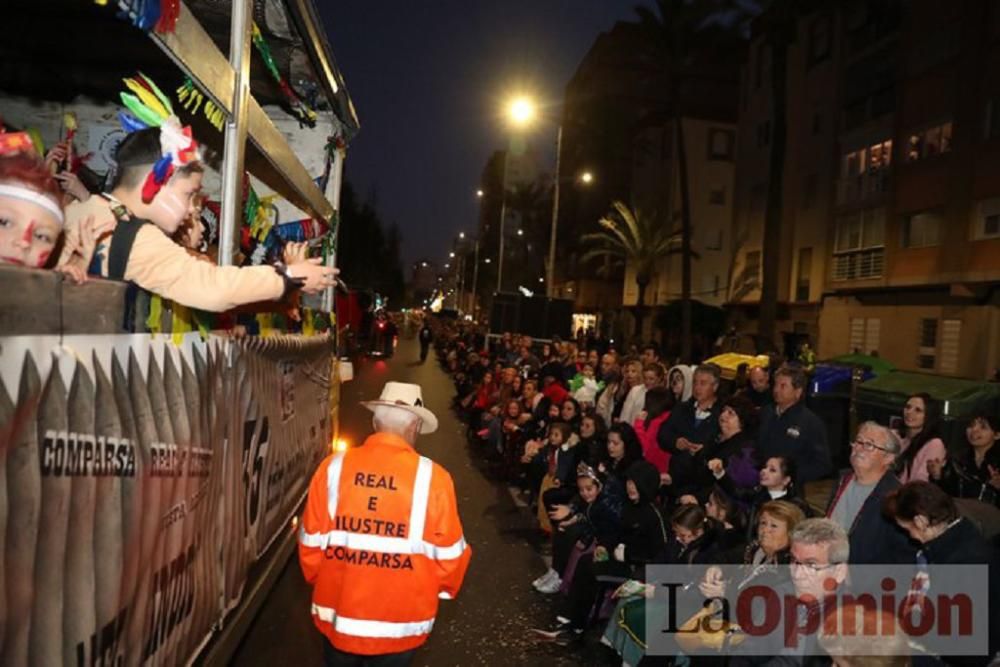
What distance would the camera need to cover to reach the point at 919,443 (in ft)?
22.2

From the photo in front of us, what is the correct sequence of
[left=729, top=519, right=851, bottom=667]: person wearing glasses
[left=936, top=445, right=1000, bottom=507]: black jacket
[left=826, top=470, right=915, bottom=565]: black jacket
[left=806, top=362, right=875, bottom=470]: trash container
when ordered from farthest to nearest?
[left=806, top=362, right=875, bottom=470]: trash container → [left=936, top=445, right=1000, bottom=507]: black jacket → [left=826, top=470, right=915, bottom=565]: black jacket → [left=729, top=519, right=851, bottom=667]: person wearing glasses

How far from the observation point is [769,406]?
6.93 metres

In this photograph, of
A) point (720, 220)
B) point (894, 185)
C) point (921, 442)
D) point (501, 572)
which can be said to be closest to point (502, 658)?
point (501, 572)

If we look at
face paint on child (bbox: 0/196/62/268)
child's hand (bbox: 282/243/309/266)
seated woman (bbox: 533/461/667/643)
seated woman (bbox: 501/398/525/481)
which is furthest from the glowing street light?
face paint on child (bbox: 0/196/62/268)

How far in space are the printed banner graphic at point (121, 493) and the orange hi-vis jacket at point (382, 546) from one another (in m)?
0.51

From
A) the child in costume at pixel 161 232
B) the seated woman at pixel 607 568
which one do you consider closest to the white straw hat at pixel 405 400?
the child in costume at pixel 161 232

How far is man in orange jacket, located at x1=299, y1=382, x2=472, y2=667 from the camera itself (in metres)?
3.16

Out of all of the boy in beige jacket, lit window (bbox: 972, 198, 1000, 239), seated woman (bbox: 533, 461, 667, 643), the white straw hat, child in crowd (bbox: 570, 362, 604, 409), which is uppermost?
lit window (bbox: 972, 198, 1000, 239)

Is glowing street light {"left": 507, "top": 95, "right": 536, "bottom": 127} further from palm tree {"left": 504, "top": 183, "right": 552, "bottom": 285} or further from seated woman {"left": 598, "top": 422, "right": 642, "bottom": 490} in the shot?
palm tree {"left": 504, "top": 183, "right": 552, "bottom": 285}

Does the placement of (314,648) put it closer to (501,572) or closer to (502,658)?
(502,658)

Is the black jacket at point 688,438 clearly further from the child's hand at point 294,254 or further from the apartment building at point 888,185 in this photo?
the apartment building at point 888,185

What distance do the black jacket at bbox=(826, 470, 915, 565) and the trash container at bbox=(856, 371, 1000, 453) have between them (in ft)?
22.4

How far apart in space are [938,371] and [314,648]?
23.7m

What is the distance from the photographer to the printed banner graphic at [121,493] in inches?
70.2
